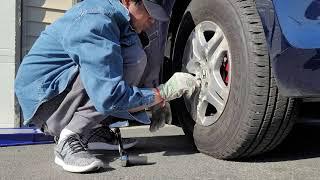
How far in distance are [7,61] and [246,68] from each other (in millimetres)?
1979

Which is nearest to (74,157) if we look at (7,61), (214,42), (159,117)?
(159,117)

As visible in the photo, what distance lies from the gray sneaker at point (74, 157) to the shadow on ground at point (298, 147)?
2.27 ft

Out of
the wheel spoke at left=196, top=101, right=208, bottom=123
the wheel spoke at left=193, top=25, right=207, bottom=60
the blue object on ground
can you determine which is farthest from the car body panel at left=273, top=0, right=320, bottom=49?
the blue object on ground

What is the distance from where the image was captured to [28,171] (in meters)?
2.30

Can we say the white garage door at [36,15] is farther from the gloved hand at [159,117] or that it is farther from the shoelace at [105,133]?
the gloved hand at [159,117]

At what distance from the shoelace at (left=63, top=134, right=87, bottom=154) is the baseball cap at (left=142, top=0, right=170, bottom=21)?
653 millimetres

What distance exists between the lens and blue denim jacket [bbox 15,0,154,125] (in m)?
2.25

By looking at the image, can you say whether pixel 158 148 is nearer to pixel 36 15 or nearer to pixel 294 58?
pixel 294 58

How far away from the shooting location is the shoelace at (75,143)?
7.87ft

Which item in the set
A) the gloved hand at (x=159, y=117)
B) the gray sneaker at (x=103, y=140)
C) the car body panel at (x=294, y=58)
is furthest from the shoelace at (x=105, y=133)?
the car body panel at (x=294, y=58)

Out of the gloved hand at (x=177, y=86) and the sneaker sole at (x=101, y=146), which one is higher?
the gloved hand at (x=177, y=86)

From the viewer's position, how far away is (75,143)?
2422mm

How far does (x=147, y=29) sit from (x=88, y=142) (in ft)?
2.06

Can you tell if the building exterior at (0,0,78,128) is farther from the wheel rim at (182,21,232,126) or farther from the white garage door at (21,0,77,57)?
the wheel rim at (182,21,232,126)
